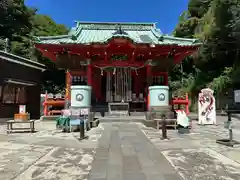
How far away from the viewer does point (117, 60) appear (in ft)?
50.3

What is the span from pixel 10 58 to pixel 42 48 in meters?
3.82

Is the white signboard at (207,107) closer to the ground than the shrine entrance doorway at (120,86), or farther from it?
closer to the ground

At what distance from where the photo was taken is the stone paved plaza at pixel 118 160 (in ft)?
13.8

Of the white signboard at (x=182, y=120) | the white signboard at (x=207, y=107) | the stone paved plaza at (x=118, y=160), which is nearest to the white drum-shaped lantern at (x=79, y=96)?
the stone paved plaza at (x=118, y=160)

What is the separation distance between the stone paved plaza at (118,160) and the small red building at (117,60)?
7591 millimetres

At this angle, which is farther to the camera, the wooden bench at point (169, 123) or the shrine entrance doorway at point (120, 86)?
the shrine entrance doorway at point (120, 86)

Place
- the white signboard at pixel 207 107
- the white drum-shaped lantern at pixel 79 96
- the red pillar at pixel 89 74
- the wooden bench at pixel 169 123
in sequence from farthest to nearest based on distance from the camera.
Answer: the red pillar at pixel 89 74 < the white signboard at pixel 207 107 < the white drum-shaped lantern at pixel 79 96 < the wooden bench at pixel 169 123

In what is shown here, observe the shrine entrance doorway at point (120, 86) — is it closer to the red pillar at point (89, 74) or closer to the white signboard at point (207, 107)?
the red pillar at point (89, 74)

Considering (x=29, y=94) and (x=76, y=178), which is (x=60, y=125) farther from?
(x=29, y=94)

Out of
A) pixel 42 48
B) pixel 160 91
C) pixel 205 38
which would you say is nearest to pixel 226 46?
pixel 205 38

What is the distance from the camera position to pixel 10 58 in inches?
653

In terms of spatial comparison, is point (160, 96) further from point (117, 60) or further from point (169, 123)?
point (117, 60)

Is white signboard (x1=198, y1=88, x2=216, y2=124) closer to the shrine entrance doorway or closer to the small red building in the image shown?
the small red building

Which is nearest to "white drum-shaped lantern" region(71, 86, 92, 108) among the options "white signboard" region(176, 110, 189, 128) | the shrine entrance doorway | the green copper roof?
the shrine entrance doorway
